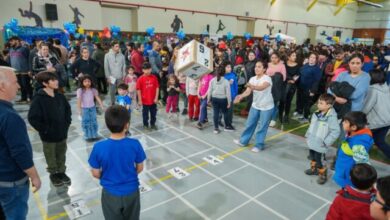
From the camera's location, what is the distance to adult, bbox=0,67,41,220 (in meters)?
1.78

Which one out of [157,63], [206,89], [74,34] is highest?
[74,34]

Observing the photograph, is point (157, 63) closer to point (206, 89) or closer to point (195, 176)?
point (206, 89)

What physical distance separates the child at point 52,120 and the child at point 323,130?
3.38 meters

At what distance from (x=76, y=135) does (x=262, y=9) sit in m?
19.4

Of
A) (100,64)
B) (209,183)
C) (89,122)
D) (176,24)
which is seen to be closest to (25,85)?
(100,64)

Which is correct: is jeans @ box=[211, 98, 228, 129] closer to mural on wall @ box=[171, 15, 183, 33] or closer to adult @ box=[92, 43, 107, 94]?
adult @ box=[92, 43, 107, 94]

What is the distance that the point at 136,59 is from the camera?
705cm

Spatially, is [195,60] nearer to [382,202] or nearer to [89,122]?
[89,122]

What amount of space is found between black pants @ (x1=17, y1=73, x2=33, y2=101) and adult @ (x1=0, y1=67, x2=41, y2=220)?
19.9 ft

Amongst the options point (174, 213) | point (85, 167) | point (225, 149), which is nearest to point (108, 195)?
point (174, 213)

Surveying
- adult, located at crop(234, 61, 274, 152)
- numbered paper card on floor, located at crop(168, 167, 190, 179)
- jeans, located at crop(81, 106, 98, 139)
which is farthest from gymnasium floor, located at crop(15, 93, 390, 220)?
adult, located at crop(234, 61, 274, 152)

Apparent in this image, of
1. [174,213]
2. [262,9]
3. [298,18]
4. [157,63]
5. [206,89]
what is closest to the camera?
[174,213]

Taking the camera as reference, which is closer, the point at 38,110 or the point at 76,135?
the point at 38,110

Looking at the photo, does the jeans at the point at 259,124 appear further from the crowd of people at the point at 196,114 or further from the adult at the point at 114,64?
the adult at the point at 114,64
